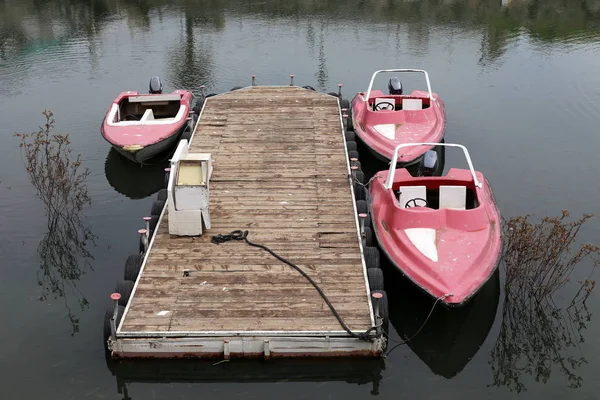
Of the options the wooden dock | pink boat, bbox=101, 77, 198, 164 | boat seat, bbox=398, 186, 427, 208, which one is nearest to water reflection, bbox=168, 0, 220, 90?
pink boat, bbox=101, 77, 198, 164

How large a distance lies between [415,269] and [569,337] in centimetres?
320

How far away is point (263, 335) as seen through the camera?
10.8 meters

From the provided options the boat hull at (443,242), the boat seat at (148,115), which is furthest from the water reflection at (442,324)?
the boat seat at (148,115)

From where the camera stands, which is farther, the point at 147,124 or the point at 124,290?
the point at 147,124

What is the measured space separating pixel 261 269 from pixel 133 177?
8.10m

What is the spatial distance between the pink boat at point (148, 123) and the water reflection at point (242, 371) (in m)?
8.26

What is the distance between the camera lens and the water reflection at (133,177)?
60.3 ft

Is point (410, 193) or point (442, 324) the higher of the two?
point (410, 193)

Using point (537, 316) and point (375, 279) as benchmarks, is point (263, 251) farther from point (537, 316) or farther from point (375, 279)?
point (537, 316)

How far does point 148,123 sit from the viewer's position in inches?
755

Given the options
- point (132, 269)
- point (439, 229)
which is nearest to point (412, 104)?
point (439, 229)

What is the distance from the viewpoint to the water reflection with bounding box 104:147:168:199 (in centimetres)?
1839

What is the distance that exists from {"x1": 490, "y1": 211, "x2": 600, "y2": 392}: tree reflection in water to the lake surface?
6 cm

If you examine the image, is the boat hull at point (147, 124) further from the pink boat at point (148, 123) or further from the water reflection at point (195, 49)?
the water reflection at point (195, 49)
